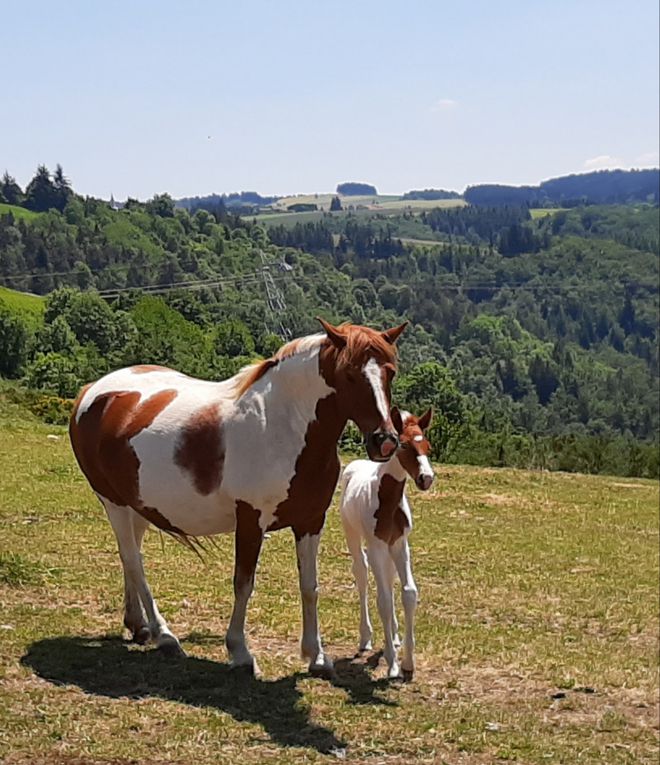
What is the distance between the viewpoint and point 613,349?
192000 mm

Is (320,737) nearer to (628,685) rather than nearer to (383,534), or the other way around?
(383,534)

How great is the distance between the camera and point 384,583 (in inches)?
352

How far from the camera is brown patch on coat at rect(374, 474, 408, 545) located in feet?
29.5

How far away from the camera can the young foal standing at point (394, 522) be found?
8.78 meters

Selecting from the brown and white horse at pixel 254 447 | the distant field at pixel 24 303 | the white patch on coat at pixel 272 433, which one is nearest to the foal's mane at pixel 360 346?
the brown and white horse at pixel 254 447

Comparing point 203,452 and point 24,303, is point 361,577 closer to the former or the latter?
point 203,452

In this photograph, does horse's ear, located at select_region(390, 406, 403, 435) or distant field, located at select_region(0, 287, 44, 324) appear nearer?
horse's ear, located at select_region(390, 406, 403, 435)

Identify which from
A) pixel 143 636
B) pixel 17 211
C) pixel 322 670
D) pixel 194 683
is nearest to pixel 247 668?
pixel 194 683

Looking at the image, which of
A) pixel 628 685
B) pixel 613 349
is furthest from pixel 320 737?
pixel 613 349

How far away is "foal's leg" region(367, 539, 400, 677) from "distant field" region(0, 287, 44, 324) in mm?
67103

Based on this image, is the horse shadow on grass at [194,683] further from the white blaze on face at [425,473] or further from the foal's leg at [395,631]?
→ the white blaze on face at [425,473]

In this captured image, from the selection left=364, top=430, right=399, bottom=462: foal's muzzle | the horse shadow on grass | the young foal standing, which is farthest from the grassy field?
left=364, top=430, right=399, bottom=462: foal's muzzle

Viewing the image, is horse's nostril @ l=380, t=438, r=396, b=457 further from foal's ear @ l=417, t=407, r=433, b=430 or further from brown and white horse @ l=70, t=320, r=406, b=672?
foal's ear @ l=417, t=407, r=433, b=430

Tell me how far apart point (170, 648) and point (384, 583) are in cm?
183
